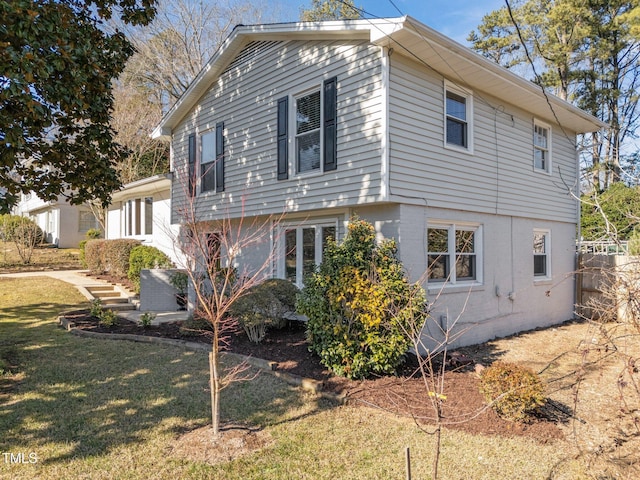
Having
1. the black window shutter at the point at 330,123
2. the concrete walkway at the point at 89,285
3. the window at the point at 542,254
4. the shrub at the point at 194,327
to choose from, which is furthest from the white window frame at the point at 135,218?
the window at the point at 542,254

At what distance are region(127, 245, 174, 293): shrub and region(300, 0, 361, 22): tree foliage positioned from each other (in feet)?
58.5

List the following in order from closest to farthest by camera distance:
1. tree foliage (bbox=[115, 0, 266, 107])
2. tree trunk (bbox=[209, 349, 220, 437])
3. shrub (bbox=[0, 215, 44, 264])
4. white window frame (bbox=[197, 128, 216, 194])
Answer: tree trunk (bbox=[209, 349, 220, 437]), white window frame (bbox=[197, 128, 216, 194]), shrub (bbox=[0, 215, 44, 264]), tree foliage (bbox=[115, 0, 266, 107])

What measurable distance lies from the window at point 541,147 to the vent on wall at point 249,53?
6915 millimetres

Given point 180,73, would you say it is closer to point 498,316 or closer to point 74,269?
point 74,269

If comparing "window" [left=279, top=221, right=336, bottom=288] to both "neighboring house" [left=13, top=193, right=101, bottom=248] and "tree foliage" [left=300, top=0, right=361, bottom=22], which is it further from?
"tree foliage" [left=300, top=0, right=361, bottom=22]

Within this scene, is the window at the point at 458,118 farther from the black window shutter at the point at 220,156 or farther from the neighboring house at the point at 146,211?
the neighboring house at the point at 146,211

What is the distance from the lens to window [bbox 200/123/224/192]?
10.9 m

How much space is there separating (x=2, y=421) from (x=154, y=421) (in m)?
1.68

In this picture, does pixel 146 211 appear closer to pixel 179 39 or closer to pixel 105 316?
pixel 105 316

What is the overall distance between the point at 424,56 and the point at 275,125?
347 cm

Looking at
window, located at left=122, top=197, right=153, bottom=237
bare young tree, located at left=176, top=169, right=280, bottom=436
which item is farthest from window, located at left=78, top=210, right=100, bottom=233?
bare young tree, located at left=176, top=169, right=280, bottom=436

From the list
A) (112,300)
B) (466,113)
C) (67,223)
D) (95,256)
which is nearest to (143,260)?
(112,300)

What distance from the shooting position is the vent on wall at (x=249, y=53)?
981cm

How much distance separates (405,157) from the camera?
7.32 meters
